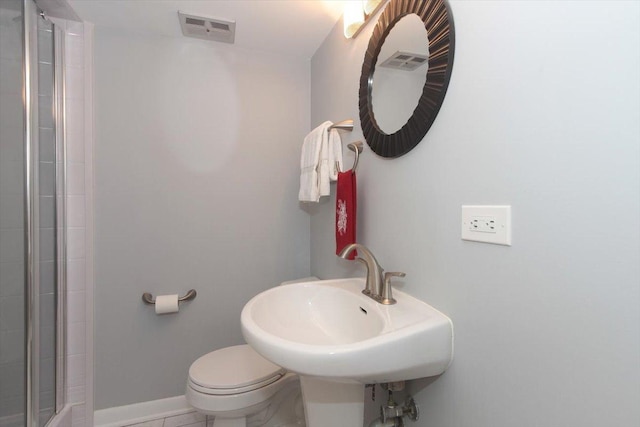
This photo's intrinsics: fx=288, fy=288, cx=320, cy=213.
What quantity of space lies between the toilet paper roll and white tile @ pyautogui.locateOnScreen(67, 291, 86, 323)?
1.20 ft

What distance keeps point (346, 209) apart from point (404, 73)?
56 cm

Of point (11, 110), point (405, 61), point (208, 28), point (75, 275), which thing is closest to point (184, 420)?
point (75, 275)

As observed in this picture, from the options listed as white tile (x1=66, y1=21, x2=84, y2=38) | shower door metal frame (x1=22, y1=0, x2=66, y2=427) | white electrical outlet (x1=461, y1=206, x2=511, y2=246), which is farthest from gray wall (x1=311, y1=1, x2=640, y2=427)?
white tile (x1=66, y1=21, x2=84, y2=38)

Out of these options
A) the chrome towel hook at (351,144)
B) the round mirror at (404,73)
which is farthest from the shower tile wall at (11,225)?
the round mirror at (404,73)

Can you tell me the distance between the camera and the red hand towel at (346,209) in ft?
4.01

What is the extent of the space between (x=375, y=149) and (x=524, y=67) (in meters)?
0.57

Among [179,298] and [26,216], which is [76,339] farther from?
[26,216]

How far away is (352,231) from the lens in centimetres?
123

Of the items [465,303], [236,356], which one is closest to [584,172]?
[465,303]

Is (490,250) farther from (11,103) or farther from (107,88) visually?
(107,88)

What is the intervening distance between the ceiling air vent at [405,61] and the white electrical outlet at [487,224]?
0.49 m

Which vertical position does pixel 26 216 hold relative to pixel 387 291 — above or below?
above

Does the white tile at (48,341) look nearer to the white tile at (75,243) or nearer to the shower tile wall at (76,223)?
the shower tile wall at (76,223)

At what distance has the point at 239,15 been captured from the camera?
150cm
